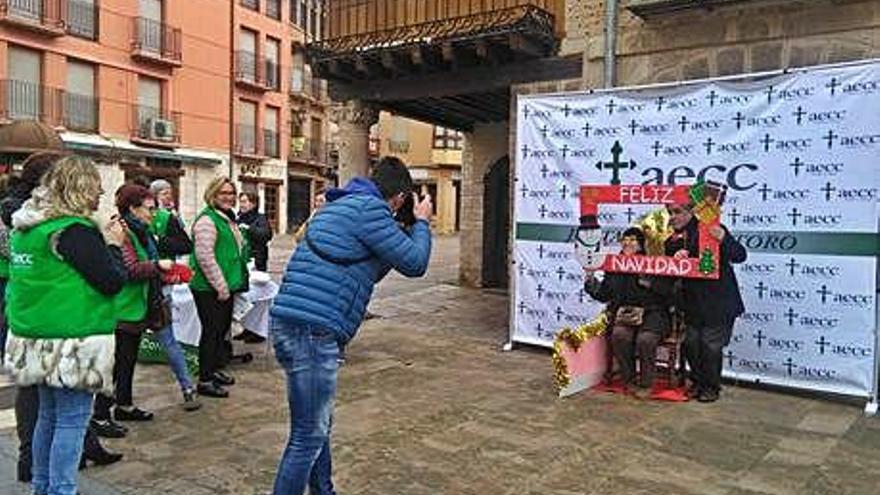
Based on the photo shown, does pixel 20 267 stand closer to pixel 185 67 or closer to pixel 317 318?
pixel 317 318

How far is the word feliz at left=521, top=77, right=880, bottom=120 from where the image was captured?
19.5 feet

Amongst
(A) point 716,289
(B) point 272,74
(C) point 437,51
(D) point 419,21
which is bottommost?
(A) point 716,289

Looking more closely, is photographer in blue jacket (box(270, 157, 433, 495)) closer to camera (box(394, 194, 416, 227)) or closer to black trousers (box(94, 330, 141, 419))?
camera (box(394, 194, 416, 227))

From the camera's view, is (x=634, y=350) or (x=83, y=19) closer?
(x=634, y=350)

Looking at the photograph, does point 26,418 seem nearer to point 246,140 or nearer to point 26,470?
point 26,470

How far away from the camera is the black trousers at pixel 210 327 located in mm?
5844

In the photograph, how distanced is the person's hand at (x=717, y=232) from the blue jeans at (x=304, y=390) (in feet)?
11.4

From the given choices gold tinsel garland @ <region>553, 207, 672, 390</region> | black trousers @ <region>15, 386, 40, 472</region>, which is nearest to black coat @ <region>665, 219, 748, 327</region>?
gold tinsel garland @ <region>553, 207, 672, 390</region>

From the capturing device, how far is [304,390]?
3311 millimetres

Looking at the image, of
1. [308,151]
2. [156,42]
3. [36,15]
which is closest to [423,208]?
[36,15]

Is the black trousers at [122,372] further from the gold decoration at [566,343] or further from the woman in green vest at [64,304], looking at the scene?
the gold decoration at [566,343]

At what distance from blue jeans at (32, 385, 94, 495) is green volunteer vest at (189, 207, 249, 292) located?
2353mm

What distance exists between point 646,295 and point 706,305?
0.45 metres

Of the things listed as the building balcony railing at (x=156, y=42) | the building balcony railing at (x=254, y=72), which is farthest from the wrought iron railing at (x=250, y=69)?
the building balcony railing at (x=156, y=42)
